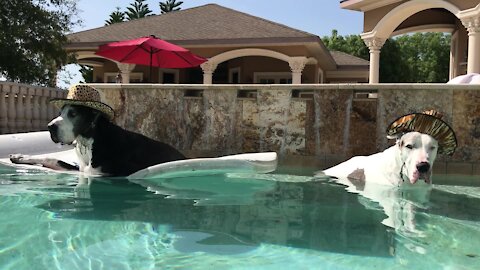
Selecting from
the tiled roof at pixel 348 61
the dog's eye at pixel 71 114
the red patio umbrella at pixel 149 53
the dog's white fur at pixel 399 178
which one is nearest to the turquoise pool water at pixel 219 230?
the dog's white fur at pixel 399 178

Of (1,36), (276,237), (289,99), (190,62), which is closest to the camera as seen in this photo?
(276,237)

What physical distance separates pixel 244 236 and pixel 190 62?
1074 cm

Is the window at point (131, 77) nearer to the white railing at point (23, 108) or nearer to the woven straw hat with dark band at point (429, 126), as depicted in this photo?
the white railing at point (23, 108)

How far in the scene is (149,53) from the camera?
519 inches

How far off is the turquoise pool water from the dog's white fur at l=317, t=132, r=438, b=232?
5.0 inches

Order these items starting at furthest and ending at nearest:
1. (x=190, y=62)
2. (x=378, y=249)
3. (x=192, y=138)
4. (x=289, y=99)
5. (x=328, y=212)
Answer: (x=190, y=62), (x=192, y=138), (x=289, y=99), (x=328, y=212), (x=378, y=249)

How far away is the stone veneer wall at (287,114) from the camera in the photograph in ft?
21.5

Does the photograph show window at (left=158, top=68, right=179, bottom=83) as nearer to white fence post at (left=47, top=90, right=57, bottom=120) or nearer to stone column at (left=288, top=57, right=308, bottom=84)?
stone column at (left=288, top=57, right=308, bottom=84)

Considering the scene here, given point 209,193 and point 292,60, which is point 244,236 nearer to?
point 209,193

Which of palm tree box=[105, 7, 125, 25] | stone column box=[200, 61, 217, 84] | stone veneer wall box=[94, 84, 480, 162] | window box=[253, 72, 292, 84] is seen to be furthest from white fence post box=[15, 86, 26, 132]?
palm tree box=[105, 7, 125, 25]

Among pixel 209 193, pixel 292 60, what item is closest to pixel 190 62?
pixel 292 60

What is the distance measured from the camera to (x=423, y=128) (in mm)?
4348

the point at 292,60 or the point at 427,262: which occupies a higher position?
the point at 292,60

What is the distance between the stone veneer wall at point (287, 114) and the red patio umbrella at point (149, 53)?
4.40 m
